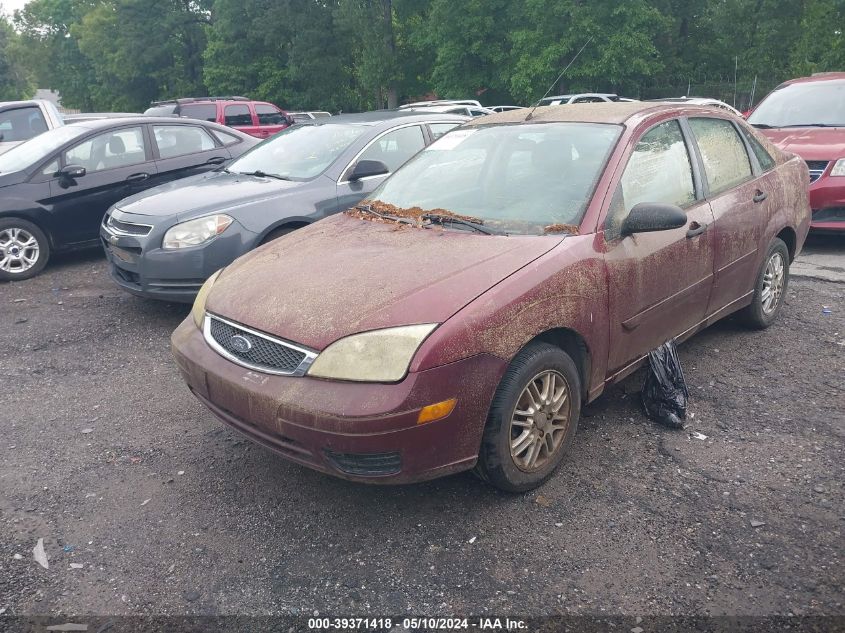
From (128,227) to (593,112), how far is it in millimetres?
3876

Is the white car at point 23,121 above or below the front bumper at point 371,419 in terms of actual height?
above

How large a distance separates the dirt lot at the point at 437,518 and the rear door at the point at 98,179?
3540 mm

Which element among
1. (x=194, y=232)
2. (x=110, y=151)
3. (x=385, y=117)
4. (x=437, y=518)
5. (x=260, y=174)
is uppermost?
(x=385, y=117)

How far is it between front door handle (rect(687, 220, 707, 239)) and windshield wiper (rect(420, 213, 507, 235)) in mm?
1190

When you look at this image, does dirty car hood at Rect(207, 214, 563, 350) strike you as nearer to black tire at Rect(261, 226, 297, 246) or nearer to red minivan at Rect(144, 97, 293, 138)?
black tire at Rect(261, 226, 297, 246)

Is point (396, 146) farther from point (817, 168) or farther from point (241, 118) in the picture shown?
point (241, 118)

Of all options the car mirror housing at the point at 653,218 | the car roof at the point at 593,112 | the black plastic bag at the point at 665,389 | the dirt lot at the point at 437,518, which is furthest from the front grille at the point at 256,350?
the car roof at the point at 593,112

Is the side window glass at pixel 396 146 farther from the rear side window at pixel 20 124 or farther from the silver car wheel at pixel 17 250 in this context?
the rear side window at pixel 20 124

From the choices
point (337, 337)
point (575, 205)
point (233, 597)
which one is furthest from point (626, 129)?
point (233, 597)

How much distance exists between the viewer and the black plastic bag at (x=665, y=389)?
12.7ft

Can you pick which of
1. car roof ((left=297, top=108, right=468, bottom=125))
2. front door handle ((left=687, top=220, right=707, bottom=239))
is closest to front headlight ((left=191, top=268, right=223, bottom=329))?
front door handle ((left=687, top=220, right=707, bottom=239))

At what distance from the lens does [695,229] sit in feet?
12.8

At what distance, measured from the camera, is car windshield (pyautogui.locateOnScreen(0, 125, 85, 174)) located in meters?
7.48

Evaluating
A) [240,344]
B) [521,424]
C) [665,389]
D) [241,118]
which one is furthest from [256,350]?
[241,118]
